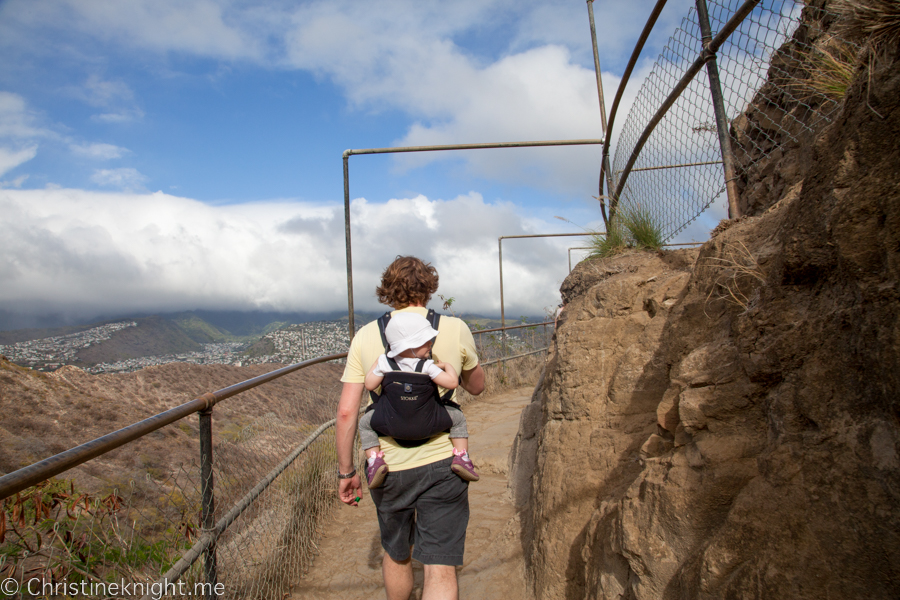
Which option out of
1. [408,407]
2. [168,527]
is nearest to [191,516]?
[168,527]

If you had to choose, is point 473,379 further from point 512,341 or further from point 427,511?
point 512,341

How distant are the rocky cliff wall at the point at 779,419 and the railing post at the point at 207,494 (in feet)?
5.01

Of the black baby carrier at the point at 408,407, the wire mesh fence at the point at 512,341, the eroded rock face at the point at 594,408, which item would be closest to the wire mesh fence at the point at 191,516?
the black baby carrier at the point at 408,407

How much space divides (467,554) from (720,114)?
311 centimetres

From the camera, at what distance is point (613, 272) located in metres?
3.72

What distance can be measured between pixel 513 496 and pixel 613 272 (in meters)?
2.04

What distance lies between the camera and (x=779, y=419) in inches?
50.4

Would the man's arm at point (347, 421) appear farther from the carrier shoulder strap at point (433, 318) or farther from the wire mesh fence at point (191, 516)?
the wire mesh fence at point (191, 516)

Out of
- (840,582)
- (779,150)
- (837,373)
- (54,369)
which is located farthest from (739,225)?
(54,369)

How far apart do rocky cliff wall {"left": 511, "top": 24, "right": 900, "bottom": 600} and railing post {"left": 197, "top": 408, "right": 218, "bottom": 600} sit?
60.2 inches

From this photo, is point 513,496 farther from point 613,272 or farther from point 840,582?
point 840,582

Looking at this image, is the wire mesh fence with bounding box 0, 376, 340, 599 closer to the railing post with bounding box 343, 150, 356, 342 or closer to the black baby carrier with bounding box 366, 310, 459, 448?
the black baby carrier with bounding box 366, 310, 459, 448

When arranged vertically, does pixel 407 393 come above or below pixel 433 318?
below

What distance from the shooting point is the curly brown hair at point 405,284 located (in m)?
2.20
